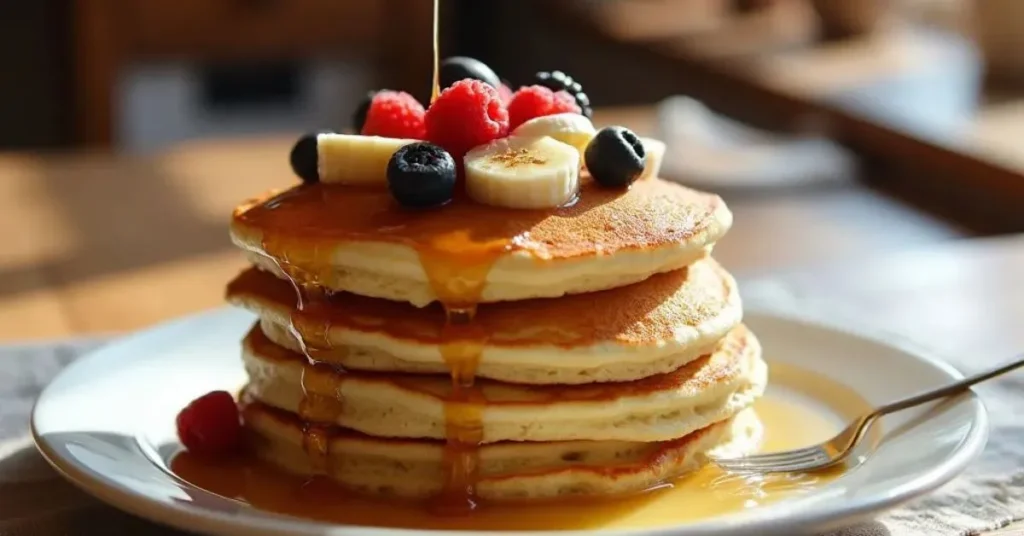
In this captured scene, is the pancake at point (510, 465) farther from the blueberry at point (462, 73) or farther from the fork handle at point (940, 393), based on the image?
the blueberry at point (462, 73)

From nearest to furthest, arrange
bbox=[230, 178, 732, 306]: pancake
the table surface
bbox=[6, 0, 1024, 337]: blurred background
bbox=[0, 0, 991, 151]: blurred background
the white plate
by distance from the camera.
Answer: the white plate
bbox=[230, 178, 732, 306]: pancake
the table surface
bbox=[6, 0, 1024, 337]: blurred background
bbox=[0, 0, 991, 151]: blurred background

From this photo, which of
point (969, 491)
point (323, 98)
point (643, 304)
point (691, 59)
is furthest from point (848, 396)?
point (323, 98)

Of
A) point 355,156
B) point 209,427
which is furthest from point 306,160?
point 209,427

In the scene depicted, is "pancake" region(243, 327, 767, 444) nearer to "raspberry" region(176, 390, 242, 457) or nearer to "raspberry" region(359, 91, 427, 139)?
"raspberry" region(176, 390, 242, 457)

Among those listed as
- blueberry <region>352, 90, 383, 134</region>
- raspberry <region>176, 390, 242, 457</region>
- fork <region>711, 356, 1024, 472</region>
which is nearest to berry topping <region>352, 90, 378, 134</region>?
blueberry <region>352, 90, 383, 134</region>

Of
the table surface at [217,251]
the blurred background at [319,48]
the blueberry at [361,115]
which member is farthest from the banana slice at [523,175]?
the blurred background at [319,48]

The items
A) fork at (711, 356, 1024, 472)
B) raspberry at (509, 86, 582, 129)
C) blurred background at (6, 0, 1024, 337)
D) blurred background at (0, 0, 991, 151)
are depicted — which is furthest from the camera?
blurred background at (0, 0, 991, 151)
